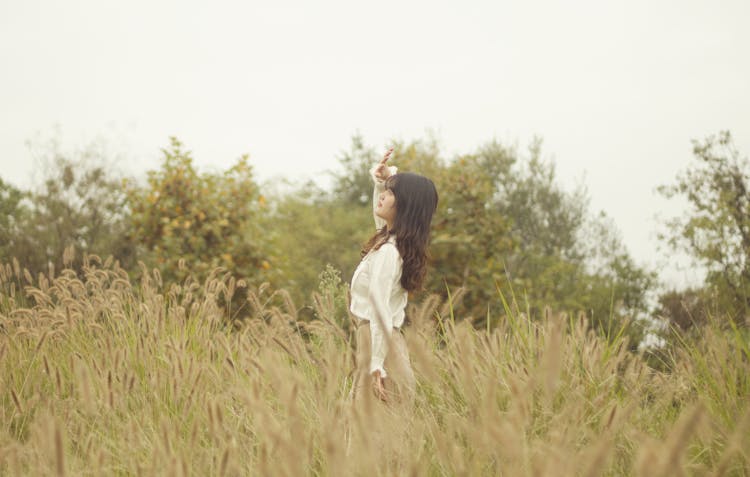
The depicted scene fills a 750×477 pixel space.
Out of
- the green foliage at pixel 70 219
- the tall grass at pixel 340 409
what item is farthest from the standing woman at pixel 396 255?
the green foliage at pixel 70 219

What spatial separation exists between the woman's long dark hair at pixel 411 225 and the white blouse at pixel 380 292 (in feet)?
0.18

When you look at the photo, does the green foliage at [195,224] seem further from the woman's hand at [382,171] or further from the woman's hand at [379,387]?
the woman's hand at [379,387]

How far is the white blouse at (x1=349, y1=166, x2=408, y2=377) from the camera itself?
3334 millimetres

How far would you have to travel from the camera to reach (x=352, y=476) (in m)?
2.07

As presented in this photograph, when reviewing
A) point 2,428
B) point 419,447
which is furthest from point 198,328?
point 419,447

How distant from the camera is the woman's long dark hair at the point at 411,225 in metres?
3.78

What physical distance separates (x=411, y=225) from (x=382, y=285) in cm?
50

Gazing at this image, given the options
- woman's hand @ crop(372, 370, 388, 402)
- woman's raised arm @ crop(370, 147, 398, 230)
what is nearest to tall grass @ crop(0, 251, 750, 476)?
woman's hand @ crop(372, 370, 388, 402)

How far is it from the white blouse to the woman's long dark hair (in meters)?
0.05

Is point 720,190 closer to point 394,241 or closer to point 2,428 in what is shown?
point 394,241

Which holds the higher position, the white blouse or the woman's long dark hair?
the woman's long dark hair

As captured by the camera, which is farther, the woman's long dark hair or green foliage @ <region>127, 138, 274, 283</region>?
green foliage @ <region>127, 138, 274, 283</region>

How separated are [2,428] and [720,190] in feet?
45.8

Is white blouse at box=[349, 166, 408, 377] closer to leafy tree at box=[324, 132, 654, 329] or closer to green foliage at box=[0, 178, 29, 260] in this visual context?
leafy tree at box=[324, 132, 654, 329]
